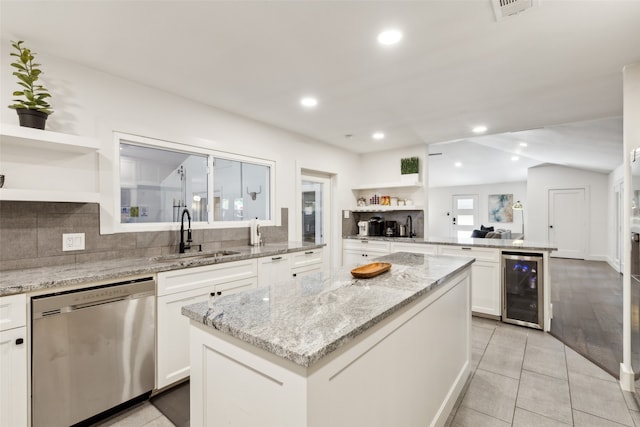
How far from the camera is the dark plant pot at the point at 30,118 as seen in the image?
1862 mm

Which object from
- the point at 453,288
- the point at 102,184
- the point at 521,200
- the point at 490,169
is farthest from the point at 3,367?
the point at 521,200

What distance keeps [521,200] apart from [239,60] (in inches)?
449

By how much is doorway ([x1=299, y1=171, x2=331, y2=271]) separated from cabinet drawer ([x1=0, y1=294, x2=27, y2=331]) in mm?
3097

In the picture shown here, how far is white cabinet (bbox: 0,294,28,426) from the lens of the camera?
150 cm

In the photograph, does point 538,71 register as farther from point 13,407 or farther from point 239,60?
point 13,407

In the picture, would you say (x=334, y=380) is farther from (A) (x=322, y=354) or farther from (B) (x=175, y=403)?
(B) (x=175, y=403)

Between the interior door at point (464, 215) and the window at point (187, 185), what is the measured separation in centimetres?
981

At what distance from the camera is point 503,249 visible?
140 inches

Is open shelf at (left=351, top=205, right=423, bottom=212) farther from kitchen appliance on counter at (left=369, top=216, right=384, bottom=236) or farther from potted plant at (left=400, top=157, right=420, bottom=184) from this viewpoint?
potted plant at (left=400, top=157, right=420, bottom=184)

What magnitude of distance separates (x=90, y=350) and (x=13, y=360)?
0.34m

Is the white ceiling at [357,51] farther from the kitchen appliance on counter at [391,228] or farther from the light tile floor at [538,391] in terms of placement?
the light tile floor at [538,391]

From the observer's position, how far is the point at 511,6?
158cm

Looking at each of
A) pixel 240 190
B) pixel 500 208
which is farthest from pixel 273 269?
pixel 500 208

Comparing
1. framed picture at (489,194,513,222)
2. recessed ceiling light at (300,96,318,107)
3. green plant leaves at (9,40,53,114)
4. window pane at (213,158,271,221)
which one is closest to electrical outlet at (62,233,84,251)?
green plant leaves at (9,40,53,114)
